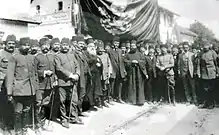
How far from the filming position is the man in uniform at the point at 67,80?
1604mm

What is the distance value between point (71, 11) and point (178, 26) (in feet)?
2.12

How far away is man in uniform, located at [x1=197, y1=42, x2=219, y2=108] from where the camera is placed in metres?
1.84

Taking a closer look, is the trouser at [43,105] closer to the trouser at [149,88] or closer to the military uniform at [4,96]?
the military uniform at [4,96]

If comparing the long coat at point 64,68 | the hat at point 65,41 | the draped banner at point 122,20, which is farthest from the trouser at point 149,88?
the hat at point 65,41

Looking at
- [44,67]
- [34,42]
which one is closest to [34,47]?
[34,42]

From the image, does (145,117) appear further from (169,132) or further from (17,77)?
(17,77)

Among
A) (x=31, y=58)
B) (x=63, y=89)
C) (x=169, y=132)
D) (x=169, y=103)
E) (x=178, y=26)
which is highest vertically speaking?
(x=178, y=26)

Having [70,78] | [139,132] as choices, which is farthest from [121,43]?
[139,132]

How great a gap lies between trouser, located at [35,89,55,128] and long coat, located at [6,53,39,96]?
7cm

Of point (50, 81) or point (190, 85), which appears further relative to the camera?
point (190, 85)

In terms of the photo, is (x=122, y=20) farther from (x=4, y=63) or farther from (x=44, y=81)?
(x=4, y=63)

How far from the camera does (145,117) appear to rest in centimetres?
174

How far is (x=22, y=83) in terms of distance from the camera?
1405mm

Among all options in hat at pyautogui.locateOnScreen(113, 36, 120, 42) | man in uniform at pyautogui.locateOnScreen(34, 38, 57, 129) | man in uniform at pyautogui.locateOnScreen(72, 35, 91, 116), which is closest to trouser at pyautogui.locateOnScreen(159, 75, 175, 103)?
hat at pyautogui.locateOnScreen(113, 36, 120, 42)
